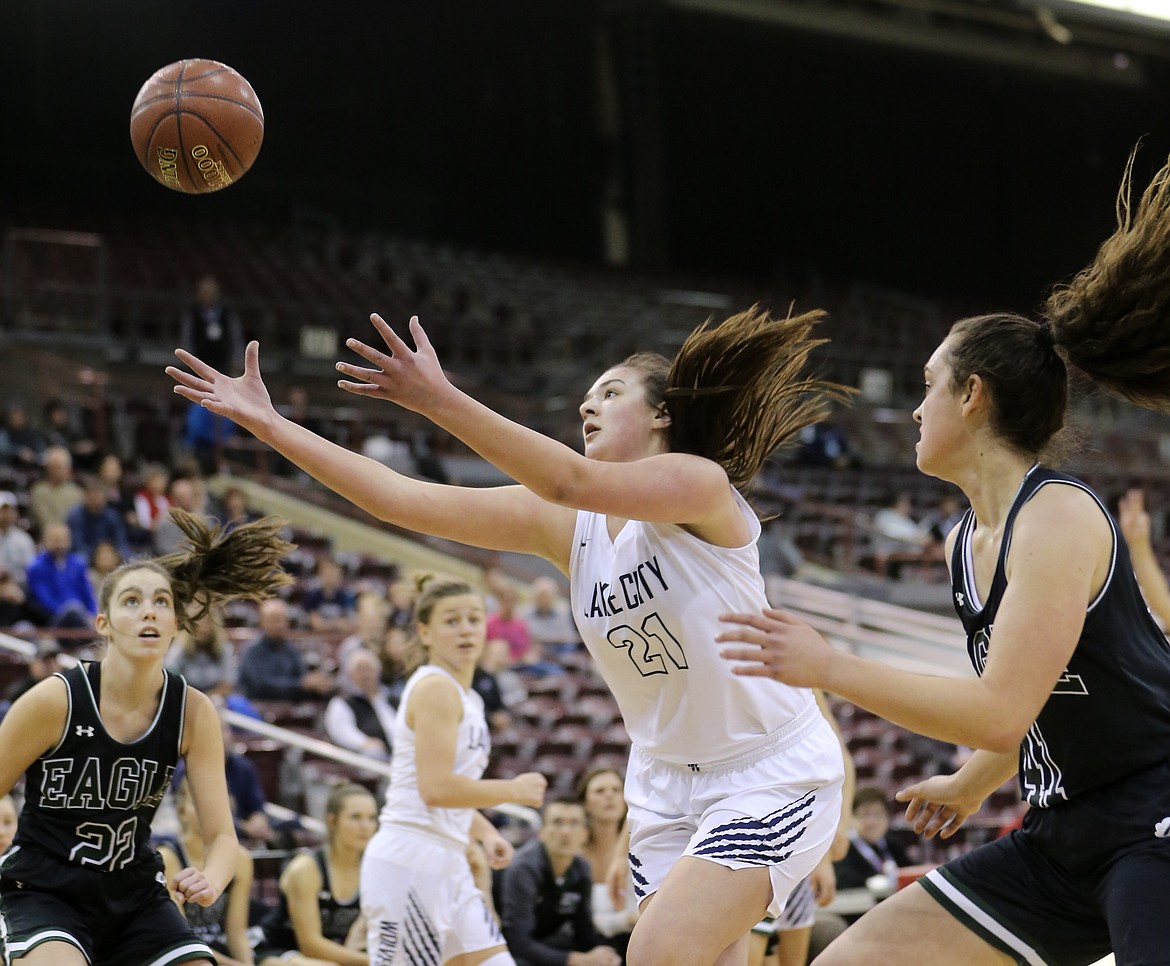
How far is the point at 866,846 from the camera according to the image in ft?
23.9

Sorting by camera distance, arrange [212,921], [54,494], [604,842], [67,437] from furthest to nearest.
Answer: [67,437] → [54,494] → [604,842] → [212,921]

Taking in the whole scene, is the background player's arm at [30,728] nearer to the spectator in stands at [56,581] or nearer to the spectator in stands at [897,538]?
the spectator in stands at [56,581]

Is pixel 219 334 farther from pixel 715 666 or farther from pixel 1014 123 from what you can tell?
pixel 1014 123

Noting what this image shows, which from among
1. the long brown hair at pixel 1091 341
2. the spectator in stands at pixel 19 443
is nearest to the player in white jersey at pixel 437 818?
the long brown hair at pixel 1091 341

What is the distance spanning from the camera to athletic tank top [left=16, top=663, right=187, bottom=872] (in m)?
4.00

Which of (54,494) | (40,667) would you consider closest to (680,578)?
(40,667)

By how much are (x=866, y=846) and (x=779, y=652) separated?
5.15 metres

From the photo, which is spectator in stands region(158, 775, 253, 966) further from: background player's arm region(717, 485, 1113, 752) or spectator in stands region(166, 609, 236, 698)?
background player's arm region(717, 485, 1113, 752)

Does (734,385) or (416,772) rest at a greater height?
(734,385)

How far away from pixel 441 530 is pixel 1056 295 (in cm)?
145

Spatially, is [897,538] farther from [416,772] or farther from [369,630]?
[416,772]

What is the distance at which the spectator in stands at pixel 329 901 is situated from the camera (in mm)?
5887

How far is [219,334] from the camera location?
13.7 m

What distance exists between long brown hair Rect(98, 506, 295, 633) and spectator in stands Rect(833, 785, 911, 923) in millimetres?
3775
